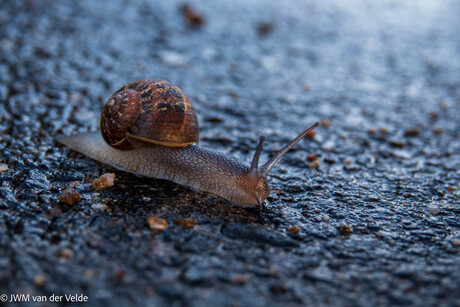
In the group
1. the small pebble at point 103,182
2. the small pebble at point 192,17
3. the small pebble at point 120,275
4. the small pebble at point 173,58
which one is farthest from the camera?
the small pebble at point 192,17

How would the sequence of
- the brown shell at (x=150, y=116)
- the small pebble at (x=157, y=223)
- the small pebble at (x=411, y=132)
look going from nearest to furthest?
the small pebble at (x=157, y=223) → the brown shell at (x=150, y=116) → the small pebble at (x=411, y=132)

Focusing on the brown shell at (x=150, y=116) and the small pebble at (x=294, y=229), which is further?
the brown shell at (x=150, y=116)

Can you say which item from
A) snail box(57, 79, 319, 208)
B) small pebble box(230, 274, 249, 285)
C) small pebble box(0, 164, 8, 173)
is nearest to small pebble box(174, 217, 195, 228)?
snail box(57, 79, 319, 208)

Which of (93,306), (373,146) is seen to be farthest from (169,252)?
(373,146)

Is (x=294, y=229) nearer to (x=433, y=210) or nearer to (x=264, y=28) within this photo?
(x=433, y=210)

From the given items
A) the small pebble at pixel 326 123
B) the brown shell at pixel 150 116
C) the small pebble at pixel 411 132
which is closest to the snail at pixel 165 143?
the brown shell at pixel 150 116

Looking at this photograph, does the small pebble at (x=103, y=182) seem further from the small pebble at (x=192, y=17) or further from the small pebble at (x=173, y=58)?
the small pebble at (x=192, y=17)

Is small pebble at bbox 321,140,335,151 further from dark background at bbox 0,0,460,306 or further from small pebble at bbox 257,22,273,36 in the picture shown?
small pebble at bbox 257,22,273,36
